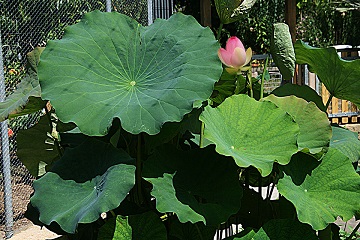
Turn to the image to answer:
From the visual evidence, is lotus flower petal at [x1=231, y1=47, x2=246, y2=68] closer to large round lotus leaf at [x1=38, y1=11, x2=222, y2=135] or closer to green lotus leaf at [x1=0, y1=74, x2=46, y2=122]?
large round lotus leaf at [x1=38, y1=11, x2=222, y2=135]

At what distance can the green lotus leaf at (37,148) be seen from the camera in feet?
4.29

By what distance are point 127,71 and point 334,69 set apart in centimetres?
42

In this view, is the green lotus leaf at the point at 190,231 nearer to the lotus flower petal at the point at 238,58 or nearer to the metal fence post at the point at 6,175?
the lotus flower petal at the point at 238,58

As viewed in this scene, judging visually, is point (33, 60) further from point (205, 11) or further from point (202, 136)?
point (205, 11)

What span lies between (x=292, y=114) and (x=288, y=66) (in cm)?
11

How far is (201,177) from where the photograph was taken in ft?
3.47

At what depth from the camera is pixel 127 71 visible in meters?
1.12

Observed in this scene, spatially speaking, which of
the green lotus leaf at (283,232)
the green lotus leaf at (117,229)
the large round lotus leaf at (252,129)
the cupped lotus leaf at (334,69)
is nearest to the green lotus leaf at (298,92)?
the cupped lotus leaf at (334,69)

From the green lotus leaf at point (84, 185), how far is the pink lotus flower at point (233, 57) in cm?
27

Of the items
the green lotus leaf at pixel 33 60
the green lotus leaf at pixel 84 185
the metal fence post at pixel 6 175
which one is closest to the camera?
the green lotus leaf at pixel 84 185

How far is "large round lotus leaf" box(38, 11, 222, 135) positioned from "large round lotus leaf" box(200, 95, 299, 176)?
6 cm

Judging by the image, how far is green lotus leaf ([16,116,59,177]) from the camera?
1307mm

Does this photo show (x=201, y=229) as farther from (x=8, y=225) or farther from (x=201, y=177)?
(x=8, y=225)

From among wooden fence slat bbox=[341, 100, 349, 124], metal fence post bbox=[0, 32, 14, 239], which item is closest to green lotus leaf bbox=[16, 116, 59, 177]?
metal fence post bbox=[0, 32, 14, 239]
